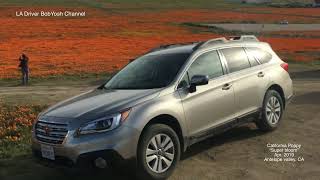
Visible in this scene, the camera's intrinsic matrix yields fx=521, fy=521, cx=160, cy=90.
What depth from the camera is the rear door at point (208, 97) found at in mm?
7027

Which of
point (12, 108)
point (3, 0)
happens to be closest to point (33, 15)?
point (3, 0)

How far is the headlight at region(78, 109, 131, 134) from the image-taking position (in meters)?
6.04

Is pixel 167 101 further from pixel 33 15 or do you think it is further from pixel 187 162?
pixel 33 15

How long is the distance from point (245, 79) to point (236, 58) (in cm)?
39

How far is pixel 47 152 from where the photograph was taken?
250 inches

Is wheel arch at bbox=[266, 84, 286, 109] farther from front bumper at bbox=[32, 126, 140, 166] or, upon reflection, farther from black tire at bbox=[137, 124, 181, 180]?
front bumper at bbox=[32, 126, 140, 166]

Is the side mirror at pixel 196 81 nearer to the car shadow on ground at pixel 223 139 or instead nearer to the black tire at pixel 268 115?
the car shadow on ground at pixel 223 139

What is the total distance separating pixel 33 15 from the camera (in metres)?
83.3

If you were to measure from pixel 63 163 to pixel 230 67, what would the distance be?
3.15 meters

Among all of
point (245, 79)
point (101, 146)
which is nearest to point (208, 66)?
point (245, 79)

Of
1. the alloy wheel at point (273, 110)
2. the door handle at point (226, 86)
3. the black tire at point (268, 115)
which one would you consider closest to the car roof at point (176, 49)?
the door handle at point (226, 86)

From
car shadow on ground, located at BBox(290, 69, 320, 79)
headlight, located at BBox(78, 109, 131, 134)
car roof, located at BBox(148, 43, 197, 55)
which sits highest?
car roof, located at BBox(148, 43, 197, 55)

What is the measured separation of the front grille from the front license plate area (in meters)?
0.07

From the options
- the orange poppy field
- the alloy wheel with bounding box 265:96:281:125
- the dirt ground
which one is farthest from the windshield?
the orange poppy field
